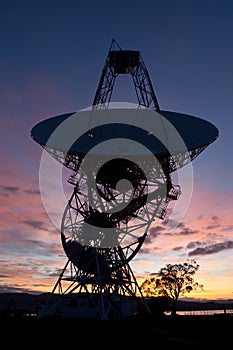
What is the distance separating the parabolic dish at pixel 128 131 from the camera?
31.2m

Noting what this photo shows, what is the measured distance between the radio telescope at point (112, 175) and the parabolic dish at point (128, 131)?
78 mm

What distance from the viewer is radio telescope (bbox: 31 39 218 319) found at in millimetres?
31484

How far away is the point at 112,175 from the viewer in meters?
33.5

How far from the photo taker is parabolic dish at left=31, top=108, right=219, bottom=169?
31172 millimetres

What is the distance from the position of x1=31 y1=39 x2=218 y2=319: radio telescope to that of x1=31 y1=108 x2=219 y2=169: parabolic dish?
78mm

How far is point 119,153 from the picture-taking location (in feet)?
101

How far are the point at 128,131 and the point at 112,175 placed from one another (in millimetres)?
3936

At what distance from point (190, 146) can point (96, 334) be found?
15.4 metres

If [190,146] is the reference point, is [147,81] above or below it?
above

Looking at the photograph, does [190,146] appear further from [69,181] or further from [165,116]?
[69,181]

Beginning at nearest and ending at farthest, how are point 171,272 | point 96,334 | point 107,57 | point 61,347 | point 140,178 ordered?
point 61,347, point 96,334, point 140,178, point 107,57, point 171,272

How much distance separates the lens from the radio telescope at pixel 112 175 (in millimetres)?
31484

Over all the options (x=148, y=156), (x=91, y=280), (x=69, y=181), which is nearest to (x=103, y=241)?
(x=91, y=280)

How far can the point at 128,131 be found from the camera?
3419 cm
